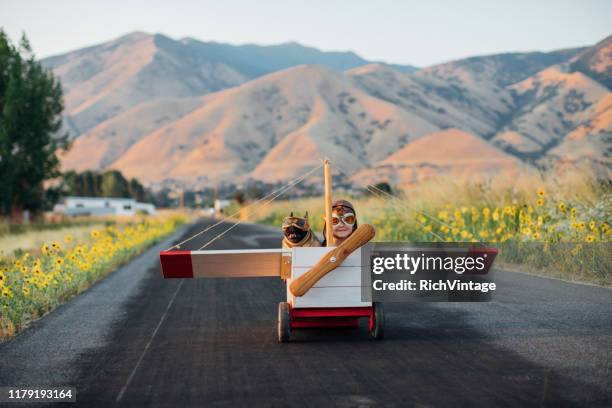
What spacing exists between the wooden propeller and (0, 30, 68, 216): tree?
43.2 metres

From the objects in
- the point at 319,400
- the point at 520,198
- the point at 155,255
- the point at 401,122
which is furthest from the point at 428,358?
the point at 401,122

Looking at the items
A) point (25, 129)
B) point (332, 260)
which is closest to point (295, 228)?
point (332, 260)

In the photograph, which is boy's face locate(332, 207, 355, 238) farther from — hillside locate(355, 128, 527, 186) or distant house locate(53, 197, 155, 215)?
distant house locate(53, 197, 155, 215)

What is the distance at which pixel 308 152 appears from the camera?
158875 millimetres

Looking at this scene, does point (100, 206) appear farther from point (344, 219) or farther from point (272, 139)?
point (344, 219)

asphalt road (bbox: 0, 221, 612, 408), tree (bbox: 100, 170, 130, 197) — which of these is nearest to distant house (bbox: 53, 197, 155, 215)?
tree (bbox: 100, 170, 130, 197)

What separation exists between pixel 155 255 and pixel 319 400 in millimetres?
23853

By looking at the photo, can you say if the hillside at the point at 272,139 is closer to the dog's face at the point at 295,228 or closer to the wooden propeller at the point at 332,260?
the dog's face at the point at 295,228

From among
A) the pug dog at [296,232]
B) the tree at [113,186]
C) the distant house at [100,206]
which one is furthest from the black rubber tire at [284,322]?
the tree at [113,186]

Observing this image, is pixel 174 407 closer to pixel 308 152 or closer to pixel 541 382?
pixel 541 382

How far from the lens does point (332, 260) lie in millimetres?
9398

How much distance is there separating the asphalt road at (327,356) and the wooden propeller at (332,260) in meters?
0.72

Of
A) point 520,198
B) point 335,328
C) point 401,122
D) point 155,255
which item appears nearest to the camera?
point 335,328

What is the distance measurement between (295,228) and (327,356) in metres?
1.70
